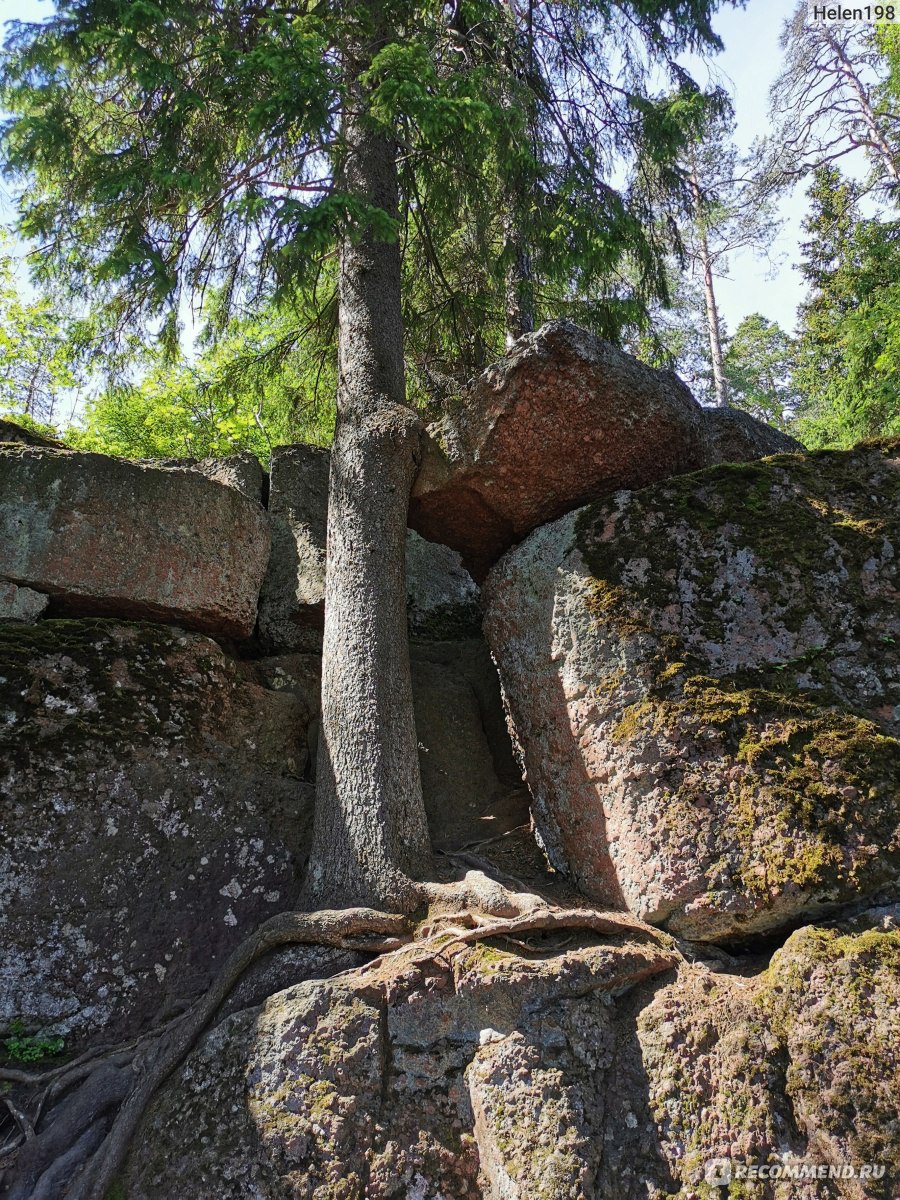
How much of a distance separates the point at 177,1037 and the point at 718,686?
2.72 metres

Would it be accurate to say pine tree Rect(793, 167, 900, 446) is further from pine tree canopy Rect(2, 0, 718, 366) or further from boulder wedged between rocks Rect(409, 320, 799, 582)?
boulder wedged between rocks Rect(409, 320, 799, 582)

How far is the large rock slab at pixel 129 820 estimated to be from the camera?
138 inches

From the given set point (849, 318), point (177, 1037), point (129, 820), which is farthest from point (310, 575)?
point (849, 318)

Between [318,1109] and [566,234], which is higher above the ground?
[566,234]

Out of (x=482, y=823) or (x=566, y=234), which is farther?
(x=566, y=234)

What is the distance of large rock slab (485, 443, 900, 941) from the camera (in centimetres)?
323

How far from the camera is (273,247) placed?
16.3 feet

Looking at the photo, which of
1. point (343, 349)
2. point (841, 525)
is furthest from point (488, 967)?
point (343, 349)

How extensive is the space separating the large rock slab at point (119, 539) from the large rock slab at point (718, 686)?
5.60ft

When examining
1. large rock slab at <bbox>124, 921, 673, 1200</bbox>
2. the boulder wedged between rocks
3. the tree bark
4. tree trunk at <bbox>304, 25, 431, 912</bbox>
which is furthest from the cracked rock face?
the tree bark

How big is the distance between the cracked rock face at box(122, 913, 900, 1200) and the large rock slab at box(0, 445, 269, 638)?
95.5 inches

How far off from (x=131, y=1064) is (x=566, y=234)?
19.1ft

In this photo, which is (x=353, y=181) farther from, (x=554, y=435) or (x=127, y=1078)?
(x=127, y=1078)

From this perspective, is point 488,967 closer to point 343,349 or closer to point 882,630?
point 882,630
